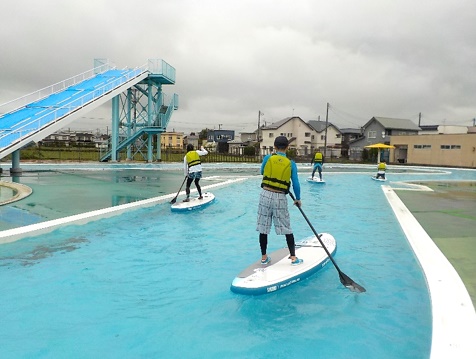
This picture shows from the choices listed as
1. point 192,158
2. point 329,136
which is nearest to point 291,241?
point 192,158

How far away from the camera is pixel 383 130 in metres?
52.7

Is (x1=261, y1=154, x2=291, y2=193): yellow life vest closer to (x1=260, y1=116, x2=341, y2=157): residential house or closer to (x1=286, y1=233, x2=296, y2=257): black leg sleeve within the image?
(x1=286, y1=233, x2=296, y2=257): black leg sleeve

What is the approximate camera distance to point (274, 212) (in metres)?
5.21

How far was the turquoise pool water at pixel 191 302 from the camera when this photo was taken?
3.64 m

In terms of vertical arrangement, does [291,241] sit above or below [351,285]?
above

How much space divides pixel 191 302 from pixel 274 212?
160cm

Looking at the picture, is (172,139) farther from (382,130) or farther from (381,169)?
(381,169)

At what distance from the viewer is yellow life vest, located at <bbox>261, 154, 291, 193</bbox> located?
512 centimetres

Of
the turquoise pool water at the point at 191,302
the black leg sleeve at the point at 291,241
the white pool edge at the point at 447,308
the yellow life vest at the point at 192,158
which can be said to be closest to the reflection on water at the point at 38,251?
the turquoise pool water at the point at 191,302

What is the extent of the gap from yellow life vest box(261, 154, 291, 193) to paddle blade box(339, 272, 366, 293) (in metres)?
1.42

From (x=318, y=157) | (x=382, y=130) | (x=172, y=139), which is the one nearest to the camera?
(x=318, y=157)

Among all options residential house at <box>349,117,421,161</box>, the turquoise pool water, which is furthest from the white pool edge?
residential house at <box>349,117,421,161</box>

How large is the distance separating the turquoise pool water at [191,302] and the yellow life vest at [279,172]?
4.52 ft

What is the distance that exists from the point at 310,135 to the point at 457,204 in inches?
1996
